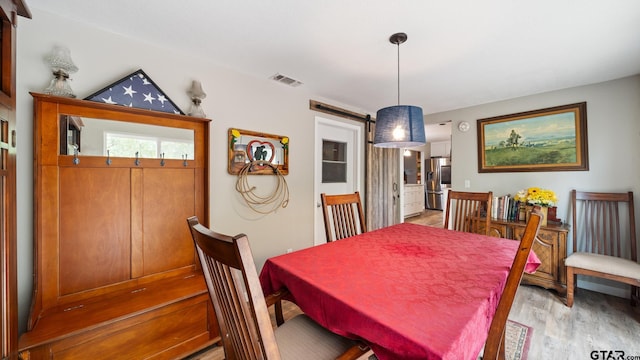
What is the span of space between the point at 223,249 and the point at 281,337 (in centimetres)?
76

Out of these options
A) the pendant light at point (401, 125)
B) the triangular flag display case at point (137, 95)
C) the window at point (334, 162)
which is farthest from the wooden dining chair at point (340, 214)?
the triangular flag display case at point (137, 95)

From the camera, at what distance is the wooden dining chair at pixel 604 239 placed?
7.14 ft

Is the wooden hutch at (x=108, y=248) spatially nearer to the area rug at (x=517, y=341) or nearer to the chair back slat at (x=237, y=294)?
the chair back slat at (x=237, y=294)

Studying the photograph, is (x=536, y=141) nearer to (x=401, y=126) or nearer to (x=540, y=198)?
(x=540, y=198)

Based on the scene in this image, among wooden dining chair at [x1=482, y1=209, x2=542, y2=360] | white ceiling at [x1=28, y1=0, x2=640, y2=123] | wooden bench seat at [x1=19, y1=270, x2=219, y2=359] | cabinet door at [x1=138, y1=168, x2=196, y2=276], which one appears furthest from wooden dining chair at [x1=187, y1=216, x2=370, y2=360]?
white ceiling at [x1=28, y1=0, x2=640, y2=123]

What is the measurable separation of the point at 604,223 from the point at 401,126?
8.57 ft

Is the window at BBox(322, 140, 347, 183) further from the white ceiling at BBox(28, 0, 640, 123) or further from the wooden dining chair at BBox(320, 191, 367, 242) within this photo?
the wooden dining chair at BBox(320, 191, 367, 242)

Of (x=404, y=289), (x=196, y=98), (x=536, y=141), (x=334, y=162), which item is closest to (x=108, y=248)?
(x=196, y=98)

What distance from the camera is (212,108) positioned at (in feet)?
7.38

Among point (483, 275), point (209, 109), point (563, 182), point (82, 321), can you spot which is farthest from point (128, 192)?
point (563, 182)

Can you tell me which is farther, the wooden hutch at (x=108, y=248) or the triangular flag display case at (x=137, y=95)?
the triangular flag display case at (x=137, y=95)

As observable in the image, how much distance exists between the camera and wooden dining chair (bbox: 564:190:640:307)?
7.14ft

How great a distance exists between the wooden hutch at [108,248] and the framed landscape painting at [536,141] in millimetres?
3711

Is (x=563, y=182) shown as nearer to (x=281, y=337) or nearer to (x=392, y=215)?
(x=392, y=215)
